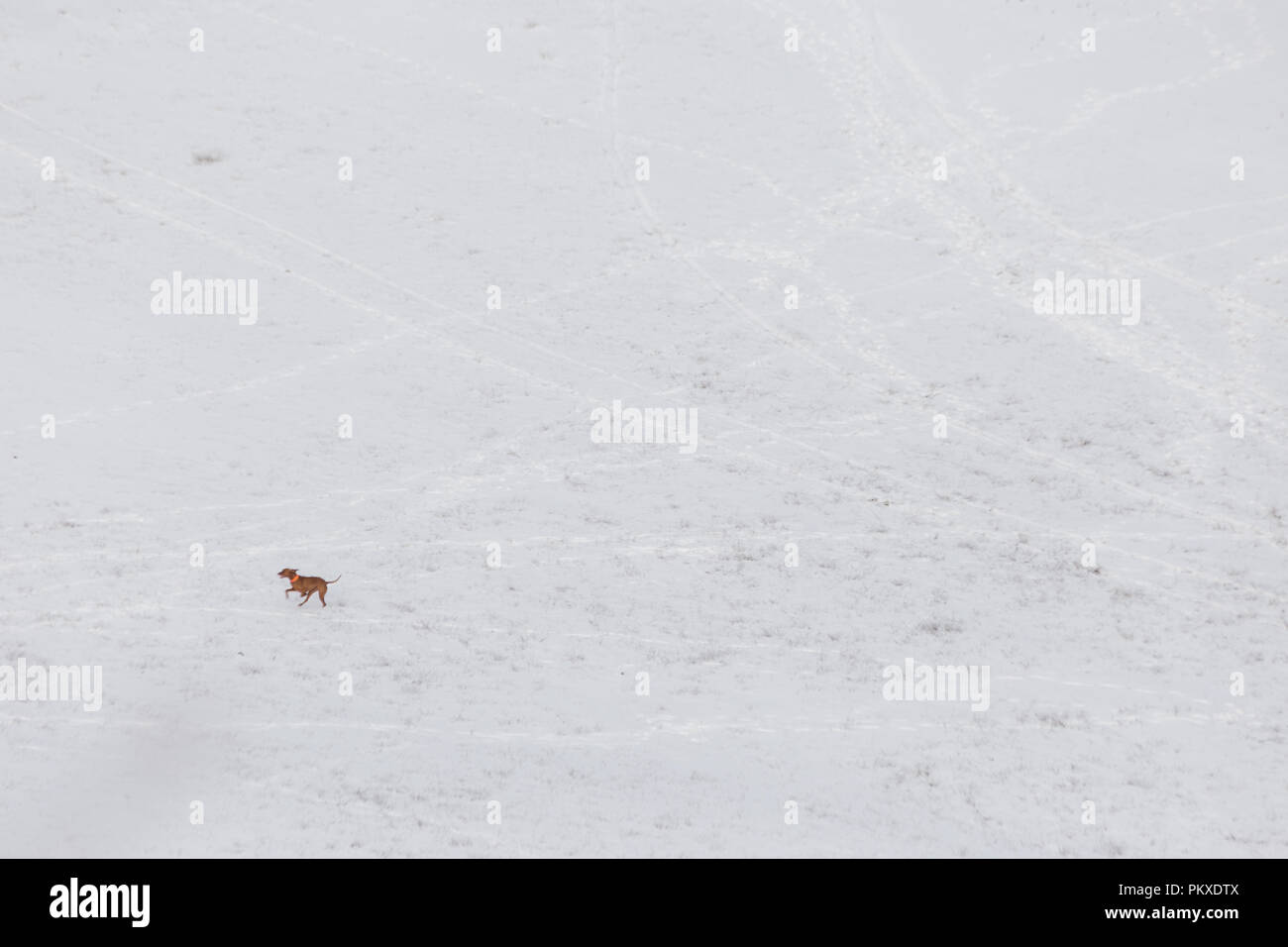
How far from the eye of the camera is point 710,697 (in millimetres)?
15930

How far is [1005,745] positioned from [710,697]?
168 inches

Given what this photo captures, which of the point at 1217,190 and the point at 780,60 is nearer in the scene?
the point at 1217,190

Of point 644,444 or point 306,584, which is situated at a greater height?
point 644,444

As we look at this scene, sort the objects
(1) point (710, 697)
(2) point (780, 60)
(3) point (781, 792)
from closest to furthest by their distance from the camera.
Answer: (3) point (781, 792)
(1) point (710, 697)
(2) point (780, 60)

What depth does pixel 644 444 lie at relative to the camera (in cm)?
2275

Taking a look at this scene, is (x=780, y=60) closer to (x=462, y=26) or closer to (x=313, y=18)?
(x=462, y=26)

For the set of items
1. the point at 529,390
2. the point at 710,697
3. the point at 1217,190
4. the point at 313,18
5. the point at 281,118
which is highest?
the point at 313,18

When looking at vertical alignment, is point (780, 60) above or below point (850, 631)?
above

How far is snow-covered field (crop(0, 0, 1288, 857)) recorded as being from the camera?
46.4ft

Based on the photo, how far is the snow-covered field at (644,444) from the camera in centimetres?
1416

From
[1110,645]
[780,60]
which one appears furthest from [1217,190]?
[1110,645]

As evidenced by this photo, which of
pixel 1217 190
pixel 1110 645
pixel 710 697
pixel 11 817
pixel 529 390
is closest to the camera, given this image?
pixel 11 817

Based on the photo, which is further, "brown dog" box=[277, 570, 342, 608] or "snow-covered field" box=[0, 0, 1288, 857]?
"brown dog" box=[277, 570, 342, 608]

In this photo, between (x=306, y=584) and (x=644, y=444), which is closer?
(x=306, y=584)
